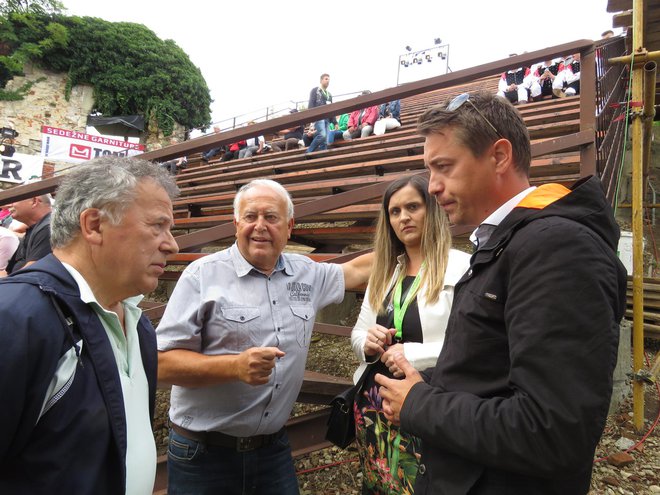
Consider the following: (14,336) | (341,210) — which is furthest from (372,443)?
(341,210)

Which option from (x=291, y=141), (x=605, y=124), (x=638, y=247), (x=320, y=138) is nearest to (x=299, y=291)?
(x=638, y=247)

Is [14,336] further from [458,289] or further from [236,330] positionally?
[458,289]

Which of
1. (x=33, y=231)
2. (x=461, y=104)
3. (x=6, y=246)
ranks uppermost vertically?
(x=461, y=104)

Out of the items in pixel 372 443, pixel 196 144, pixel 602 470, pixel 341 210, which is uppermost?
pixel 196 144

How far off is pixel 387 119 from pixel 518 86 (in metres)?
2.86

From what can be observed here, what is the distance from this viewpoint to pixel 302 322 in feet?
6.16

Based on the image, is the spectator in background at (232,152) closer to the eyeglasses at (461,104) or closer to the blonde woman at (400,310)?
the blonde woman at (400,310)

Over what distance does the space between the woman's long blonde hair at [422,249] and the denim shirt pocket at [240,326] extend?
0.57 m

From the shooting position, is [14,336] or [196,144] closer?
[14,336]

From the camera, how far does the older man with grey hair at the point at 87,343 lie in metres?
0.89

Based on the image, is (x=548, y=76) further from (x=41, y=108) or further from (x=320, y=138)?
(x=41, y=108)

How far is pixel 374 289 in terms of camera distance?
194cm

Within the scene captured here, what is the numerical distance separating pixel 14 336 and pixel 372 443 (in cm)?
135

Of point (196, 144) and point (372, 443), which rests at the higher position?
point (196, 144)
